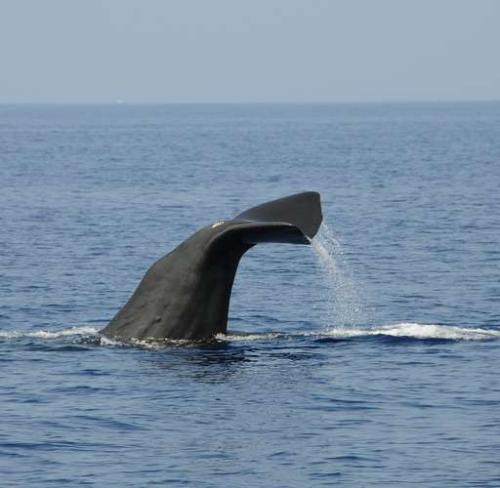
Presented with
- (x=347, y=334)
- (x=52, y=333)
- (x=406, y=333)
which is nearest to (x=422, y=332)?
(x=406, y=333)

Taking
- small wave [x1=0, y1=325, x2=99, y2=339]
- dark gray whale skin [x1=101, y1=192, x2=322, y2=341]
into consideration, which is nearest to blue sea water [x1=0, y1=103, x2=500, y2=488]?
small wave [x1=0, y1=325, x2=99, y2=339]

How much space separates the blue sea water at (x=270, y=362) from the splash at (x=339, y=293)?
97 mm

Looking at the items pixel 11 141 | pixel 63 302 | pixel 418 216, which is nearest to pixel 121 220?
pixel 418 216

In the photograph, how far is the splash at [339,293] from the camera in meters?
31.0

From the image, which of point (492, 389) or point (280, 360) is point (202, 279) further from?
point (492, 389)

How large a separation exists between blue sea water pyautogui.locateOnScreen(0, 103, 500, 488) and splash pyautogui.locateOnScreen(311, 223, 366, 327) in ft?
0.32

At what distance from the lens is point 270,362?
2339cm

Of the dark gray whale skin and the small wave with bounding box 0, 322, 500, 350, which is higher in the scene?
the dark gray whale skin

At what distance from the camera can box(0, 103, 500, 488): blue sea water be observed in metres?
18.8

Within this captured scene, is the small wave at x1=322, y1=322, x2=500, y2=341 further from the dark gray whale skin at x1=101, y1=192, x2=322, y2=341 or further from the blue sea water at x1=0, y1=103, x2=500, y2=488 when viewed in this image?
the dark gray whale skin at x1=101, y1=192, x2=322, y2=341

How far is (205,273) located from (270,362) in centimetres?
167

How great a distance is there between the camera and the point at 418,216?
56.9 meters

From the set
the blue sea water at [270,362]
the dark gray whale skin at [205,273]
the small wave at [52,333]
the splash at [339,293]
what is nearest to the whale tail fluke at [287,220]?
the dark gray whale skin at [205,273]

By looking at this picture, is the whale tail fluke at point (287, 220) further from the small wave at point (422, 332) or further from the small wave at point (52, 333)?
the small wave at point (52, 333)
